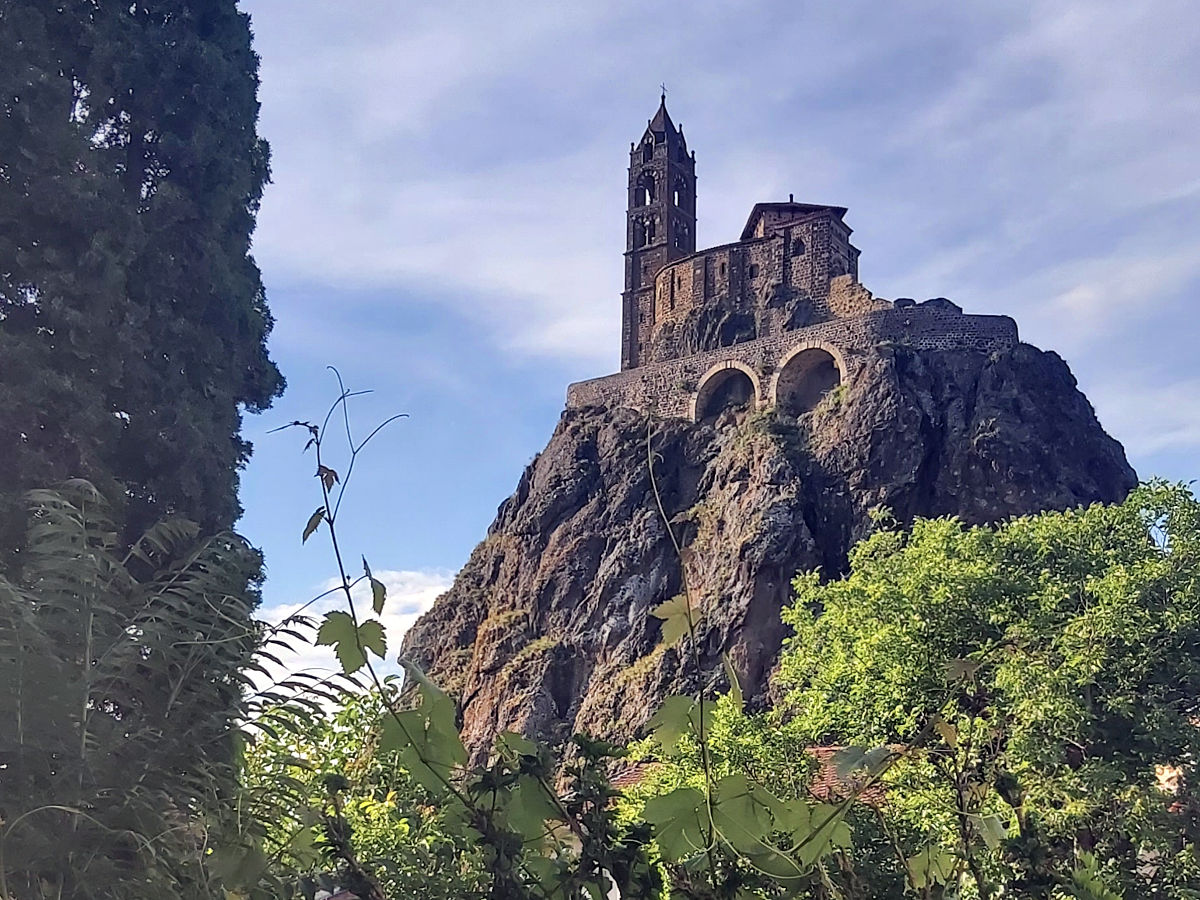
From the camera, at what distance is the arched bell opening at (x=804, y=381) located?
1531 inches

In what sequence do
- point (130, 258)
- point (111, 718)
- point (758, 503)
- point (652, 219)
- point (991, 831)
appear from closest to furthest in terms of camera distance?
1. point (991, 831)
2. point (111, 718)
3. point (130, 258)
4. point (758, 503)
5. point (652, 219)

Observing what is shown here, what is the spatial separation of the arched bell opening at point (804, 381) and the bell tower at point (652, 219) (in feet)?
25.4

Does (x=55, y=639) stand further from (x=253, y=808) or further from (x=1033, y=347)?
(x=1033, y=347)

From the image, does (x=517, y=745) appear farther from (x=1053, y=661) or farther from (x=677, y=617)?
(x=1053, y=661)

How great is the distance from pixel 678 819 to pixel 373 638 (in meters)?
0.38

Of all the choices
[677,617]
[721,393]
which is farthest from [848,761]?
[721,393]

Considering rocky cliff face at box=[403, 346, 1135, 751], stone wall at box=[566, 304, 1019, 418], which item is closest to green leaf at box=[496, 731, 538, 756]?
rocky cliff face at box=[403, 346, 1135, 751]

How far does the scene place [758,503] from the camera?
3594 centimetres

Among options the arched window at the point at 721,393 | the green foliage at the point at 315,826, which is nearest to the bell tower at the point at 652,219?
the arched window at the point at 721,393

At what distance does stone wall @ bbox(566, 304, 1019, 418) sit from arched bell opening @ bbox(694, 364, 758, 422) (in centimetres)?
18

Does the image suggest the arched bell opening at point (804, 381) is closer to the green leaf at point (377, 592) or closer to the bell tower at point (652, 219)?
the bell tower at point (652, 219)

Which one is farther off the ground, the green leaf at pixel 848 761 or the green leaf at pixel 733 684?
the green leaf at pixel 733 684

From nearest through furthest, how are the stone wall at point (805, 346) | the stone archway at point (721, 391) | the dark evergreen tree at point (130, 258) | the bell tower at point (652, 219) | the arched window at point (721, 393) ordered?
the dark evergreen tree at point (130, 258) → the stone wall at point (805, 346) → the stone archway at point (721, 391) → the arched window at point (721, 393) → the bell tower at point (652, 219)

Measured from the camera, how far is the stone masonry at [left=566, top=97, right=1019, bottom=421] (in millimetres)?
37938
